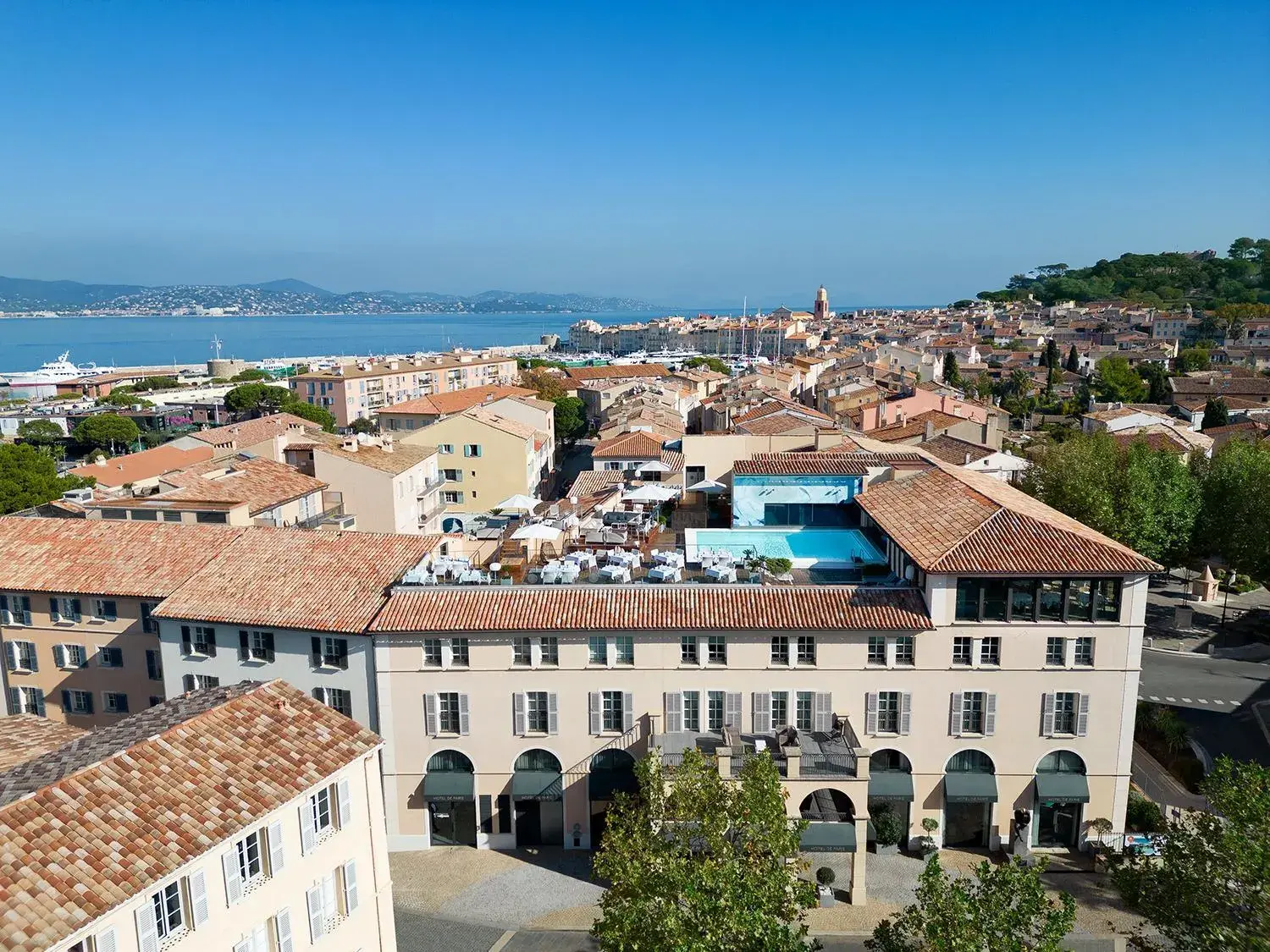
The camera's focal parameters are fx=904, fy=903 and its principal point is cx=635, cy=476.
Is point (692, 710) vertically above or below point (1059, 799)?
above

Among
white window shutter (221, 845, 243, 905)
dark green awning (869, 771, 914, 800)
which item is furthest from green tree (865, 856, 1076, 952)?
white window shutter (221, 845, 243, 905)

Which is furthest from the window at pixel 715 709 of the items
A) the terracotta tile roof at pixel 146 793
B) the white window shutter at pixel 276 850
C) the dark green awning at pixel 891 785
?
the white window shutter at pixel 276 850

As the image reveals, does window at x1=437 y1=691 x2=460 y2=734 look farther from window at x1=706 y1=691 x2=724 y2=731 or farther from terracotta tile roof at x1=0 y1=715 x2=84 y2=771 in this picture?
terracotta tile roof at x1=0 y1=715 x2=84 y2=771

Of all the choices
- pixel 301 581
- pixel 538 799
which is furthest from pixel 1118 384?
pixel 301 581

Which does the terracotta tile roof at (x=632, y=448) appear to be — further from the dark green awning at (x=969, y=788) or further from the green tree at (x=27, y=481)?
the dark green awning at (x=969, y=788)

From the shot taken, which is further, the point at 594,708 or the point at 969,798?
the point at 594,708

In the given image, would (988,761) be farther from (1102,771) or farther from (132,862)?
(132,862)

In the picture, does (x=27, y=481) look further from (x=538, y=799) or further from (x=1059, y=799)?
(x=1059, y=799)

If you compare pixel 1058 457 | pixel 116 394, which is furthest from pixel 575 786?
pixel 116 394
